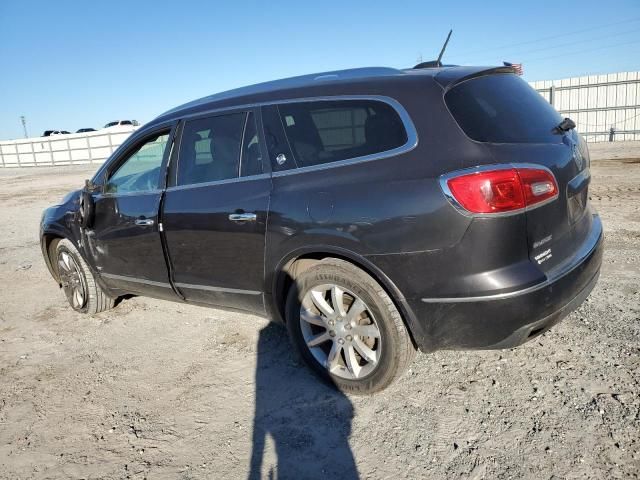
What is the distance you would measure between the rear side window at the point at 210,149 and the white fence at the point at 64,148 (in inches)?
1050

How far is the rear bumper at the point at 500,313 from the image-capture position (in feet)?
7.47

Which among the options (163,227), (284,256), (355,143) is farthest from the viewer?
(163,227)

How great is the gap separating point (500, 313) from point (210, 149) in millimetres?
2212

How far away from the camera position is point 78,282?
452 centimetres

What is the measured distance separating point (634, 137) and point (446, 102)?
20.0m

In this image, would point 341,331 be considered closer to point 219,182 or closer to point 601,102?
point 219,182

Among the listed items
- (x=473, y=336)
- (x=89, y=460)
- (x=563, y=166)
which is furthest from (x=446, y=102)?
(x=89, y=460)

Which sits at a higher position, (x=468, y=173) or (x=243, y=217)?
(x=468, y=173)

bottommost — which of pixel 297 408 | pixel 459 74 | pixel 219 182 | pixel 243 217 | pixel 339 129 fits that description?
pixel 297 408

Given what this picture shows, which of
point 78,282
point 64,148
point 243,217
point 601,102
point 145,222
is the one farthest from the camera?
point 64,148

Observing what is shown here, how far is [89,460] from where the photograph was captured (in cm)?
250

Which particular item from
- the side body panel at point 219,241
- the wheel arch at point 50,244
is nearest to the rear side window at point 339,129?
the side body panel at point 219,241

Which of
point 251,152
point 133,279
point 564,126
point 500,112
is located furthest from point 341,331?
point 133,279

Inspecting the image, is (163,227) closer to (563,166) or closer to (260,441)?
(260,441)
